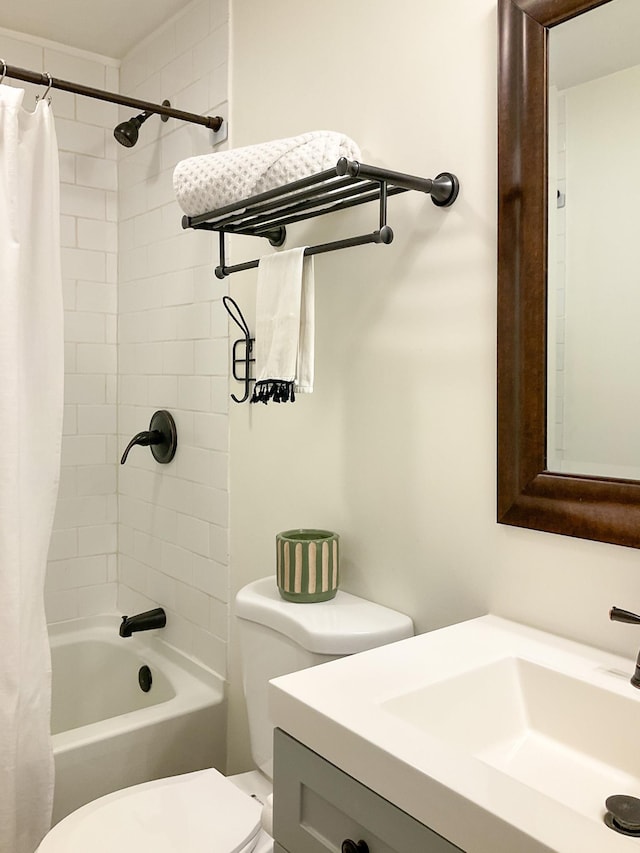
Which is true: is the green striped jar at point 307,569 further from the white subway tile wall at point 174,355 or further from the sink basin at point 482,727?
the white subway tile wall at point 174,355

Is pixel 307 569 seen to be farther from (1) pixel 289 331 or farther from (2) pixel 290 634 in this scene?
(1) pixel 289 331

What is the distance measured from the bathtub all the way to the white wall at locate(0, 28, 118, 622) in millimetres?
184

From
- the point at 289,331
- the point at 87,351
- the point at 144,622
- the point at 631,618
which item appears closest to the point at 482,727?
the point at 631,618

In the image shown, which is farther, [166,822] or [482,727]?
[166,822]

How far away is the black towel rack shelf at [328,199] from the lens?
4.49 feet

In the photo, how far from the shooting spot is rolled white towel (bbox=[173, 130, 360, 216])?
1477mm

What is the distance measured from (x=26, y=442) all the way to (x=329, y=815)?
1.18 metres

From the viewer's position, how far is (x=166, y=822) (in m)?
1.47

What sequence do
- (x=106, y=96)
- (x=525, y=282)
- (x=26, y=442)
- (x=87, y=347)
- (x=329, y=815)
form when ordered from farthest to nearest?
(x=87, y=347) → (x=106, y=96) → (x=26, y=442) → (x=525, y=282) → (x=329, y=815)

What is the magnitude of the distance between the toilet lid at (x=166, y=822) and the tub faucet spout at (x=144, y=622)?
762 millimetres

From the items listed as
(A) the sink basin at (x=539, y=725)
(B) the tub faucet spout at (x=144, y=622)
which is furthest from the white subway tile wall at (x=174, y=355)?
(A) the sink basin at (x=539, y=725)

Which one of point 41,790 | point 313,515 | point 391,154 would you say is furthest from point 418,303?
point 41,790

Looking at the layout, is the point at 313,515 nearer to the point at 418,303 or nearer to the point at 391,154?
the point at 418,303

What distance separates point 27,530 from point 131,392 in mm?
957
